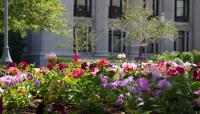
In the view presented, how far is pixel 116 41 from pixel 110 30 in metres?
1.45

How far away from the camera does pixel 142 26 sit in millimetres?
43750

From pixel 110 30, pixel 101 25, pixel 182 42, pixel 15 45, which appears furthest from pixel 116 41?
pixel 15 45

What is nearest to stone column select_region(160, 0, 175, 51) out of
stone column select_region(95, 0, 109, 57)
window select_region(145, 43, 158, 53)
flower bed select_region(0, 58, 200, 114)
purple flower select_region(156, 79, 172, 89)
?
window select_region(145, 43, 158, 53)

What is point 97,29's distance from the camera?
4672cm

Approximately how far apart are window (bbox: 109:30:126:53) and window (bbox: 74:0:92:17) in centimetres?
323

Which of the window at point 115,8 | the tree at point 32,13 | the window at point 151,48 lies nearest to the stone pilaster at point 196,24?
the window at point 151,48

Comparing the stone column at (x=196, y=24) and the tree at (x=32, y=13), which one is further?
the stone column at (x=196, y=24)

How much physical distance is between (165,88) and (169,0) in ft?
151

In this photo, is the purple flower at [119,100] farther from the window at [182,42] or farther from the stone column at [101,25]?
the window at [182,42]

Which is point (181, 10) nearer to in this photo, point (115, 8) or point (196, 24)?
point (196, 24)

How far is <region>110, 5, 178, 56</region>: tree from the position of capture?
143 ft

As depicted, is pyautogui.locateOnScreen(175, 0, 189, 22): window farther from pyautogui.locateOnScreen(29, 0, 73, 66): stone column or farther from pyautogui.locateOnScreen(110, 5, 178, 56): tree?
pyautogui.locateOnScreen(29, 0, 73, 66): stone column

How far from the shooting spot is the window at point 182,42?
175ft

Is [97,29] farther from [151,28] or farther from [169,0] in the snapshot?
[169,0]
